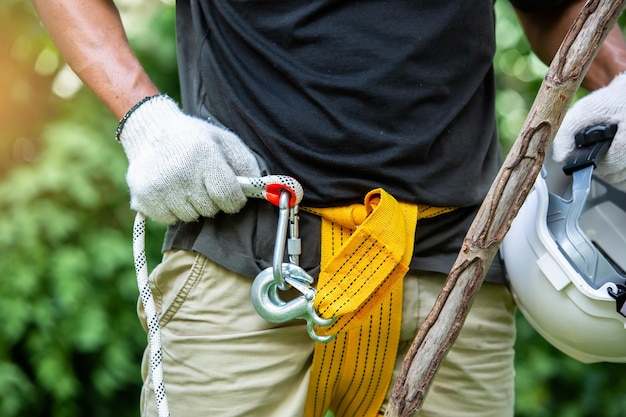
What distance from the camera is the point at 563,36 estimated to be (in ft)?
4.74

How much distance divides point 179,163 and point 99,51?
0.25 metres

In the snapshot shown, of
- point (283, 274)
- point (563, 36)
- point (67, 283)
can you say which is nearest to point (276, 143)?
point (283, 274)

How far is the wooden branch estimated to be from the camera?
35.6 inches

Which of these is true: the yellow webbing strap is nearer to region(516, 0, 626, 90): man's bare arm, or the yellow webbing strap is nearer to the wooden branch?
the wooden branch

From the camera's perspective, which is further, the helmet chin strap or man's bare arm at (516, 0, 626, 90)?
man's bare arm at (516, 0, 626, 90)

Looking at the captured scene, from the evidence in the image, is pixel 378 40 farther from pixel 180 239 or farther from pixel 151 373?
pixel 151 373

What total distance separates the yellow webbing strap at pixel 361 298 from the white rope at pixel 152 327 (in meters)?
0.21

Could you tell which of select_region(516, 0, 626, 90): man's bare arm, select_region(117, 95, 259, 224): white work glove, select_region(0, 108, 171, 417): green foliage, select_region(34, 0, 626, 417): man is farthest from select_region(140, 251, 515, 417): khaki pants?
select_region(0, 108, 171, 417): green foliage

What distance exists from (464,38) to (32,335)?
5.38 feet

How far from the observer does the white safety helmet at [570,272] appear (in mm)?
1122

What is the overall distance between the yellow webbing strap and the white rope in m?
0.21

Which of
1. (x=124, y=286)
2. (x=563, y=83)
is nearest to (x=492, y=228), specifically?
(x=563, y=83)

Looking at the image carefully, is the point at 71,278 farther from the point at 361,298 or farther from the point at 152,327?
the point at 361,298

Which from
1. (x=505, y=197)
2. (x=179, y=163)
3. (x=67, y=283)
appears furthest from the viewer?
(x=67, y=283)
